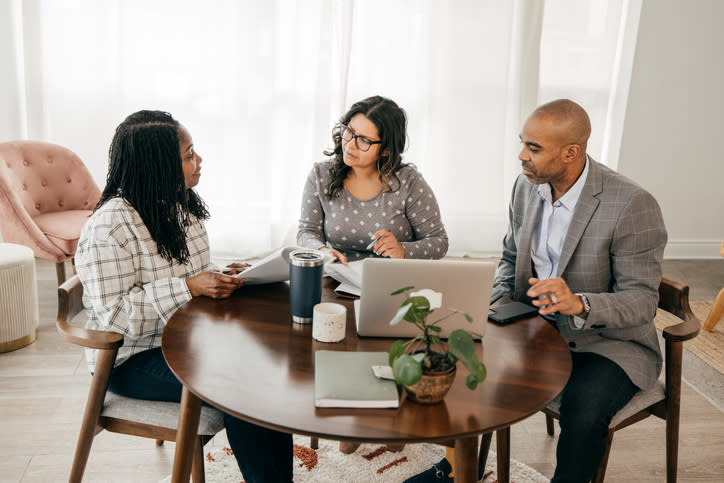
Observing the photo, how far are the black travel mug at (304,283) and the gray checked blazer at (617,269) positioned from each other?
0.69 metres

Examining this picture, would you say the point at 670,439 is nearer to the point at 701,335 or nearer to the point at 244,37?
the point at 701,335

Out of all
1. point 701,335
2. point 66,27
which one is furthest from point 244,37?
point 701,335

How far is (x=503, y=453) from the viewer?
1.76 meters

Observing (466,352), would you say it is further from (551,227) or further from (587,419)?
(551,227)

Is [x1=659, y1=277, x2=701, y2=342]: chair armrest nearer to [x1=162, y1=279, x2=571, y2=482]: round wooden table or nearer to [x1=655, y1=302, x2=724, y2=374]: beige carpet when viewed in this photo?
[x1=162, y1=279, x2=571, y2=482]: round wooden table

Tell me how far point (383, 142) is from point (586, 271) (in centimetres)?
83

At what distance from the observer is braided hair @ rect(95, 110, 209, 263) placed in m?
1.60

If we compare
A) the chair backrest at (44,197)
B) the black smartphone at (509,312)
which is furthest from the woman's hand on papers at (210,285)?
the chair backrest at (44,197)

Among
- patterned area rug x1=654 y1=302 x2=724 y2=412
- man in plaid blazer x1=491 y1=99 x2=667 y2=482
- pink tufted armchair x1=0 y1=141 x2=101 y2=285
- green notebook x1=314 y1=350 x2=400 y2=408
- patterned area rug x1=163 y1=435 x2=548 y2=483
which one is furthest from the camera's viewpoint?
pink tufted armchair x1=0 y1=141 x2=101 y2=285

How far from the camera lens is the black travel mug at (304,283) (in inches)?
55.6

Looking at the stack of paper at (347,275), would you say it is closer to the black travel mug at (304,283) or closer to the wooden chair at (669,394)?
the black travel mug at (304,283)

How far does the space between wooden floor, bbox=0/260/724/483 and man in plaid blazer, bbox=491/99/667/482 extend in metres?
0.56

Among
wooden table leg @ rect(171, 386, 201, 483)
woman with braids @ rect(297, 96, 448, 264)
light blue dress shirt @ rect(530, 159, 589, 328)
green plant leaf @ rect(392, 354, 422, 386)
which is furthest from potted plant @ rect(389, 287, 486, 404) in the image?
woman with braids @ rect(297, 96, 448, 264)

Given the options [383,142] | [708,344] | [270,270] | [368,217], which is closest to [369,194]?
[368,217]
